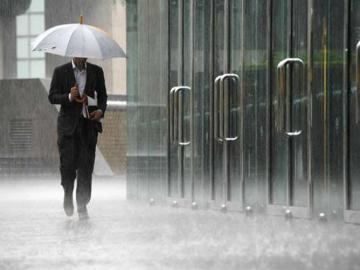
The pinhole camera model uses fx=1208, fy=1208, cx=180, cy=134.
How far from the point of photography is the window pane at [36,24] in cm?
4588

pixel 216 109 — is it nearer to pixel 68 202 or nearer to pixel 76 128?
pixel 76 128

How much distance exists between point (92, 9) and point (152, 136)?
1100 inches

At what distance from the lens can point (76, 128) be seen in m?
12.2

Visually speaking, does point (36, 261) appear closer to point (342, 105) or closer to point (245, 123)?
point (342, 105)

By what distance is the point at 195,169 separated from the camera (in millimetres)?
14617

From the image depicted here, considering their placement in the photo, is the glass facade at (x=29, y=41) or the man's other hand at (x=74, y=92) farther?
the glass facade at (x=29, y=41)

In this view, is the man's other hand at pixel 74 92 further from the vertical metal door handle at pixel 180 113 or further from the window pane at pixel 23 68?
the window pane at pixel 23 68

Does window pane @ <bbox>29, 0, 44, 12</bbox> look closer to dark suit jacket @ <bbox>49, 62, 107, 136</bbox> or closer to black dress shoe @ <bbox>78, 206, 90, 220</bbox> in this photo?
dark suit jacket @ <bbox>49, 62, 107, 136</bbox>

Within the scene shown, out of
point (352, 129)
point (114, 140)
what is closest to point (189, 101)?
point (352, 129)

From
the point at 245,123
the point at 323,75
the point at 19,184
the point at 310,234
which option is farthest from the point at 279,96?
the point at 19,184

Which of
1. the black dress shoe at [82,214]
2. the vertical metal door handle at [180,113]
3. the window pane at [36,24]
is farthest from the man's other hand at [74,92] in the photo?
the window pane at [36,24]

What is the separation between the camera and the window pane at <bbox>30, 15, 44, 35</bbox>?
45875mm

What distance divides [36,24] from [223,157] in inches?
1300

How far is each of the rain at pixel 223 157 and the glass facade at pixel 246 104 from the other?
0.02 meters
